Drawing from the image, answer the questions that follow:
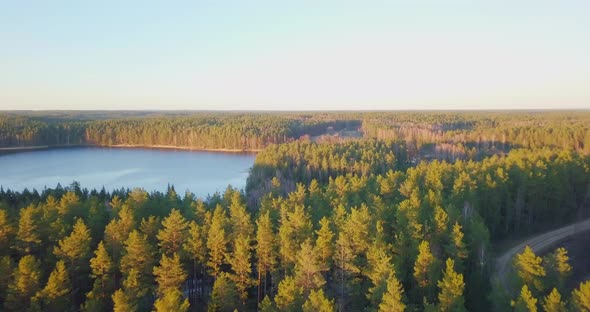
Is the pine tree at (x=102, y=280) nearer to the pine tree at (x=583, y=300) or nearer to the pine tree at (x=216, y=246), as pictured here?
the pine tree at (x=216, y=246)

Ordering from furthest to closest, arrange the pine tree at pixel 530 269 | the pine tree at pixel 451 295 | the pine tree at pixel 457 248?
the pine tree at pixel 457 248 → the pine tree at pixel 530 269 → the pine tree at pixel 451 295

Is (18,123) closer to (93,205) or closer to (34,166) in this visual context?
(34,166)

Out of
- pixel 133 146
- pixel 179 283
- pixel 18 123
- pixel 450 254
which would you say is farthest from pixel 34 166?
pixel 450 254

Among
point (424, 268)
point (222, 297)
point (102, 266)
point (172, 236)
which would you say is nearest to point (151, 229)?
point (172, 236)

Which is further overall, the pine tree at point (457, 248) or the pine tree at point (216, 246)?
the pine tree at point (457, 248)

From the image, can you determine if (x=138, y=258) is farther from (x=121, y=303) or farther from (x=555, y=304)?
(x=555, y=304)

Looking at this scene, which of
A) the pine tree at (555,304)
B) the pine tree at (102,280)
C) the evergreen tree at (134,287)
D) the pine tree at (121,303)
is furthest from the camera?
the pine tree at (102,280)

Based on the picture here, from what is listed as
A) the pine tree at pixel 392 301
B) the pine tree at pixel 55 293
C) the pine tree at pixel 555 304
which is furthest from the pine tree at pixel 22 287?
the pine tree at pixel 555 304
